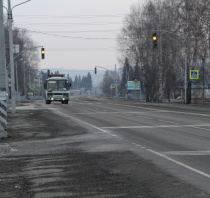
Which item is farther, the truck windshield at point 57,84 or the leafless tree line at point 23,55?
the leafless tree line at point 23,55

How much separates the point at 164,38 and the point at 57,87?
1650 cm

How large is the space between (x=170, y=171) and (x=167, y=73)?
165ft

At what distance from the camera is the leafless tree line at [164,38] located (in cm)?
4716

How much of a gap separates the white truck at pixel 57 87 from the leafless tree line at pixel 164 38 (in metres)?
13.6

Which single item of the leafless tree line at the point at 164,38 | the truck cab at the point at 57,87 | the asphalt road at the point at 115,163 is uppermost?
the leafless tree line at the point at 164,38

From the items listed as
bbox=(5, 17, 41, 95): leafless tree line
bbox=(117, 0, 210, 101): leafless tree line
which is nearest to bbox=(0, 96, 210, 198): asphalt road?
bbox=(117, 0, 210, 101): leafless tree line

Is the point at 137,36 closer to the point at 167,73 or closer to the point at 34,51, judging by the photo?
the point at 167,73

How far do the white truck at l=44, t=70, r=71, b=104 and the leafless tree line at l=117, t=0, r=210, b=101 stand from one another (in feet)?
44.7

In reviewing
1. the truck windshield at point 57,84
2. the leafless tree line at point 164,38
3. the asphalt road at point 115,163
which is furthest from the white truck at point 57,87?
the asphalt road at point 115,163

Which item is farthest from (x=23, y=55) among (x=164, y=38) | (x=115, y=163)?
(x=115, y=163)

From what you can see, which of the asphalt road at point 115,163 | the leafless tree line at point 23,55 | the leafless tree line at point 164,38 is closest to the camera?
the asphalt road at point 115,163

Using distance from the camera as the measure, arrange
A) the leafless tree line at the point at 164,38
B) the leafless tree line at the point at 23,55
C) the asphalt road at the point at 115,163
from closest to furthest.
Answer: the asphalt road at the point at 115,163, the leafless tree line at the point at 164,38, the leafless tree line at the point at 23,55

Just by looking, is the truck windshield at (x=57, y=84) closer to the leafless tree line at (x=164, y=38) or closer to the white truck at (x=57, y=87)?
the white truck at (x=57, y=87)

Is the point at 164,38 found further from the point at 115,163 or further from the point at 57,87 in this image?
the point at 115,163
